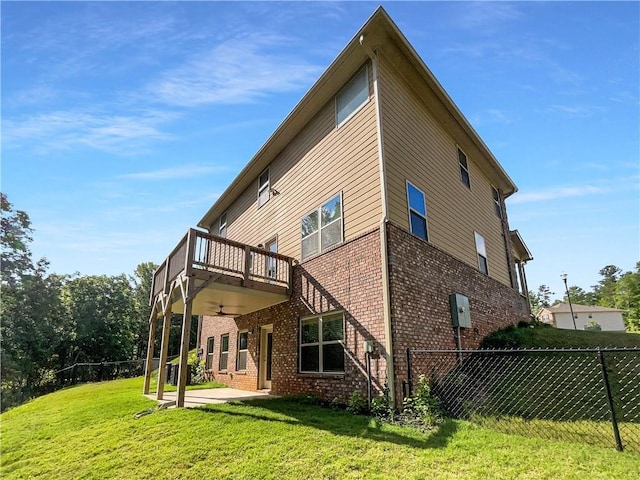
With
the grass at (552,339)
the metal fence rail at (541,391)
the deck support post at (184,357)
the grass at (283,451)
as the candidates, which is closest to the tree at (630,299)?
the grass at (552,339)

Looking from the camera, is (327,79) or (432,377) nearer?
(432,377)

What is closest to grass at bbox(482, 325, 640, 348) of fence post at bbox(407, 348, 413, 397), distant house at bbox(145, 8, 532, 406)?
distant house at bbox(145, 8, 532, 406)

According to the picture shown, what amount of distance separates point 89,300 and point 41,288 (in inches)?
132

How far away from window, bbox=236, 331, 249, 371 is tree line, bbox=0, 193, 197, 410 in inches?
630

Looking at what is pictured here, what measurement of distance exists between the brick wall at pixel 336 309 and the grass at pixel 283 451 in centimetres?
101

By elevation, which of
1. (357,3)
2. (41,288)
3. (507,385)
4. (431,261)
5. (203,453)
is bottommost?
(203,453)

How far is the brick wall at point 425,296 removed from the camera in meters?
6.91

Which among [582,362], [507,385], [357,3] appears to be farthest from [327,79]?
[582,362]

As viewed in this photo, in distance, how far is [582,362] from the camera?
7.73 m

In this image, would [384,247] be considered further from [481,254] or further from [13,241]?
[13,241]

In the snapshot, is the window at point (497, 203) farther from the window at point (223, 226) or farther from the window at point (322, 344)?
the window at point (223, 226)

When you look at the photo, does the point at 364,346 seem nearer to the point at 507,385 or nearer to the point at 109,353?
the point at 507,385

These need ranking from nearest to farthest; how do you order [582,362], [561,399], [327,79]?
1. [561,399]
2. [582,362]
3. [327,79]

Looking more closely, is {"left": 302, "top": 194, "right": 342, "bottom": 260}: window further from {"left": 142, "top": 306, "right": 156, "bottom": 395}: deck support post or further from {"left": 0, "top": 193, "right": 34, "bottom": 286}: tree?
{"left": 0, "top": 193, "right": 34, "bottom": 286}: tree
